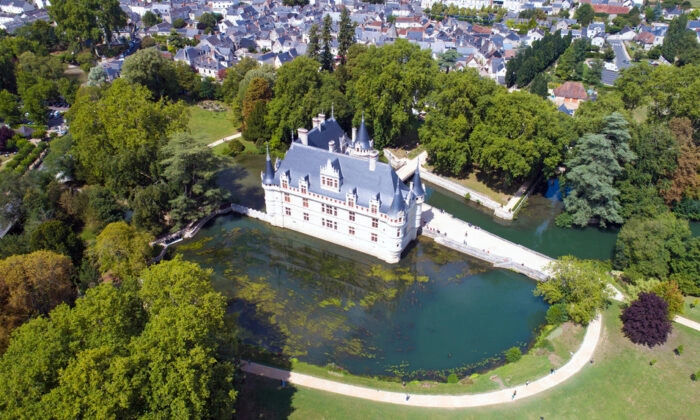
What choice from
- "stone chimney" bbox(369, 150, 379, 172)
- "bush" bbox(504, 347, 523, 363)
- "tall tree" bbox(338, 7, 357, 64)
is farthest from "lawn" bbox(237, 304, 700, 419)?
"tall tree" bbox(338, 7, 357, 64)

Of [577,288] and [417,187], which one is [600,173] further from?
[417,187]

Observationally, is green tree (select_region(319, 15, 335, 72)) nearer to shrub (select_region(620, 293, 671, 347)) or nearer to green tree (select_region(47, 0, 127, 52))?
green tree (select_region(47, 0, 127, 52))

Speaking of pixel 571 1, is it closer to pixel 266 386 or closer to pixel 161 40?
pixel 161 40

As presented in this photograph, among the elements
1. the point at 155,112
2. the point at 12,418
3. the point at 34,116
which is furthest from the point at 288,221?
the point at 34,116

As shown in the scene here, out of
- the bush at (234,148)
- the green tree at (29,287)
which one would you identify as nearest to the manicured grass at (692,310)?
the green tree at (29,287)

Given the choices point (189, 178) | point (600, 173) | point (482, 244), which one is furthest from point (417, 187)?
point (189, 178)
